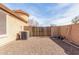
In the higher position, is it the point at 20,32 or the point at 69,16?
the point at 69,16

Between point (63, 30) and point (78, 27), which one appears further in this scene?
point (63, 30)

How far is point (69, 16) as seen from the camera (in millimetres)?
10586

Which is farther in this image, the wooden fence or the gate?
the gate

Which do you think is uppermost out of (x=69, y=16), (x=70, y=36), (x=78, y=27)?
(x=69, y=16)

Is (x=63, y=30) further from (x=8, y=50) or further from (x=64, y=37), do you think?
(x=8, y=50)

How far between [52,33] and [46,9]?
424 cm

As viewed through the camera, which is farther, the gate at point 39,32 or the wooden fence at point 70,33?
the gate at point 39,32

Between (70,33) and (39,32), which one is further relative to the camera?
(39,32)
